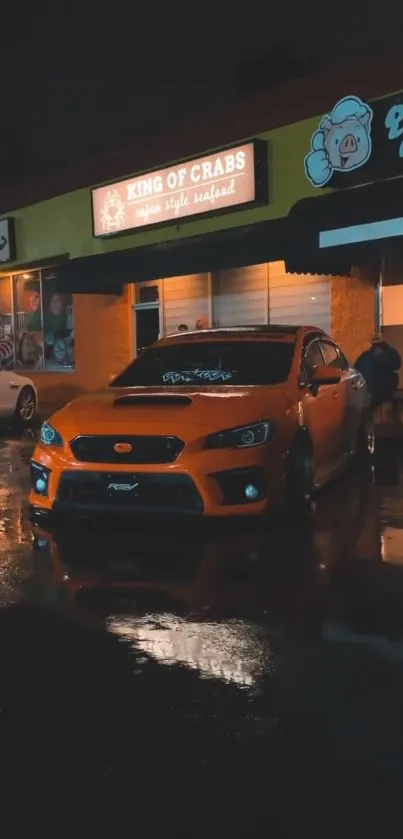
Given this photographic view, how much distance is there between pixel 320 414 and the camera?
25.9 ft

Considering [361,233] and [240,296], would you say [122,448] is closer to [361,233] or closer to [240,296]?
[361,233]

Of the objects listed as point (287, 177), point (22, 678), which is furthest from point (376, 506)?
point (287, 177)

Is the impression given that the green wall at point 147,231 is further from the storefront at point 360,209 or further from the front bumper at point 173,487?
the front bumper at point 173,487

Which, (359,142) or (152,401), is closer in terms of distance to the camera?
(152,401)

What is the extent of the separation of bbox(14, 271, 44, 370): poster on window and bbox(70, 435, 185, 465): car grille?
16.2 m

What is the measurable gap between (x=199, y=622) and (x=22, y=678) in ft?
3.77

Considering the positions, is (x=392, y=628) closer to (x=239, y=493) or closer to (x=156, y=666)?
(x=156, y=666)

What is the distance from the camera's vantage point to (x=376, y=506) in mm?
7988

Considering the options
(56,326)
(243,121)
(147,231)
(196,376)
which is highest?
(243,121)

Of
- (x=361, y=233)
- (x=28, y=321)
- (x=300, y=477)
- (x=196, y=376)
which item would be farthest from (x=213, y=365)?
(x=28, y=321)

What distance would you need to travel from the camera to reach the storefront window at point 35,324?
2173 cm

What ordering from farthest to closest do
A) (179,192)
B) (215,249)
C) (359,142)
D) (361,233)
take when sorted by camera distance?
(179,192) → (215,249) → (359,142) → (361,233)

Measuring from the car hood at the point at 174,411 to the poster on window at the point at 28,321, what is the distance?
1576 cm

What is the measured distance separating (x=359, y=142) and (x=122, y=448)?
8.24 metres
